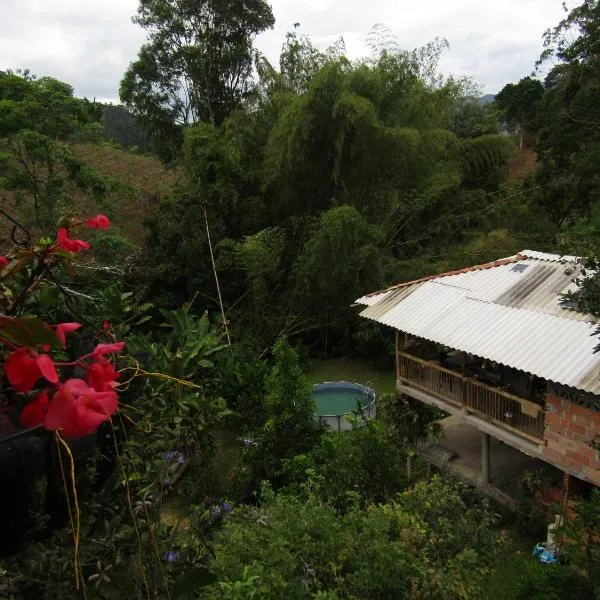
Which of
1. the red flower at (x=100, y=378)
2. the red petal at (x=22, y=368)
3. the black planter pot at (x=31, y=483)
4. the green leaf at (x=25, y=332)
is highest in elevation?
the green leaf at (x=25, y=332)

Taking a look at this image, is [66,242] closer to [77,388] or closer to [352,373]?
[77,388]

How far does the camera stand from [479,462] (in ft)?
27.6

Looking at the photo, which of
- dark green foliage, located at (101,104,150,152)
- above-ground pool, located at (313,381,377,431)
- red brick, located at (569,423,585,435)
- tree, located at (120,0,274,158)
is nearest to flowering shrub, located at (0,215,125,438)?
red brick, located at (569,423,585,435)

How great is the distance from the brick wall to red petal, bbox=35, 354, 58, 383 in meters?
6.20

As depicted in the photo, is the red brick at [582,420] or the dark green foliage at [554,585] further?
the red brick at [582,420]

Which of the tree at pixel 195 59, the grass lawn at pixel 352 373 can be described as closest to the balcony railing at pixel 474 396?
the grass lawn at pixel 352 373

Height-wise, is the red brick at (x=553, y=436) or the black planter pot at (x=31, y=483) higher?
the black planter pot at (x=31, y=483)

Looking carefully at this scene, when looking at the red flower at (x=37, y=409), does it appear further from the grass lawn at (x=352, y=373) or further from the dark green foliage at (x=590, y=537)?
the grass lawn at (x=352, y=373)

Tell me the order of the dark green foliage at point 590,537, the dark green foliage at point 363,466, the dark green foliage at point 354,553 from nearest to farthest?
the dark green foliage at point 354,553
the dark green foliage at point 590,537
the dark green foliage at point 363,466

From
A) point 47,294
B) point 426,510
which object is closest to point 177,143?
point 426,510

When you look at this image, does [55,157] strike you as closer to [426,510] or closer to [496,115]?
[426,510]

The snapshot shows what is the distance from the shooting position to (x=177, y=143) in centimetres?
1694

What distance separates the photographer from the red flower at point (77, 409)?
0.65m

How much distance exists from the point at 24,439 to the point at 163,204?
12.6 meters
